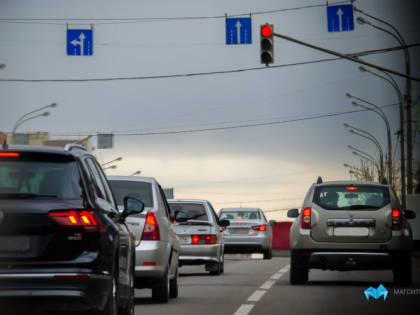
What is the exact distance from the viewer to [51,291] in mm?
7711

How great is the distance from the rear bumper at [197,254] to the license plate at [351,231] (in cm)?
512

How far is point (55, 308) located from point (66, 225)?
60cm

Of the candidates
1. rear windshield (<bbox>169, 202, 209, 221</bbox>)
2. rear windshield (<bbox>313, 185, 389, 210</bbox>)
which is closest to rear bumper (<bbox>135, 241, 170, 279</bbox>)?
rear windshield (<bbox>313, 185, 389, 210</bbox>)

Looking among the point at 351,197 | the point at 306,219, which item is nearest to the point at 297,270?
the point at 306,219

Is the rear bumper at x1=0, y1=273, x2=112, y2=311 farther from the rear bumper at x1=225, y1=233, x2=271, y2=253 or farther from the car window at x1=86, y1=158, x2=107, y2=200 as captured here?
the rear bumper at x1=225, y1=233, x2=271, y2=253

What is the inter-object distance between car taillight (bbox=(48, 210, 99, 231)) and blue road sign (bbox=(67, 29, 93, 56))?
24.5 meters

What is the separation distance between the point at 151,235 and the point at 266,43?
11.0 meters

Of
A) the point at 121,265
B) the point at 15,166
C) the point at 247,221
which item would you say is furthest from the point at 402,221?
the point at 247,221

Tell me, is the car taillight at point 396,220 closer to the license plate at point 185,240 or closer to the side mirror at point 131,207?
the license plate at point 185,240

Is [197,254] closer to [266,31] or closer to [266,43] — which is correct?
[266,43]

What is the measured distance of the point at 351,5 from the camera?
2884 cm

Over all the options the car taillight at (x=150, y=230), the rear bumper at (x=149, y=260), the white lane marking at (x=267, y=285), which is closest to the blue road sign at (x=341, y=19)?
the white lane marking at (x=267, y=285)

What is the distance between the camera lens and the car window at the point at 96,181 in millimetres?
8633

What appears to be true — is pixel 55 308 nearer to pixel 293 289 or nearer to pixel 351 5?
pixel 293 289
